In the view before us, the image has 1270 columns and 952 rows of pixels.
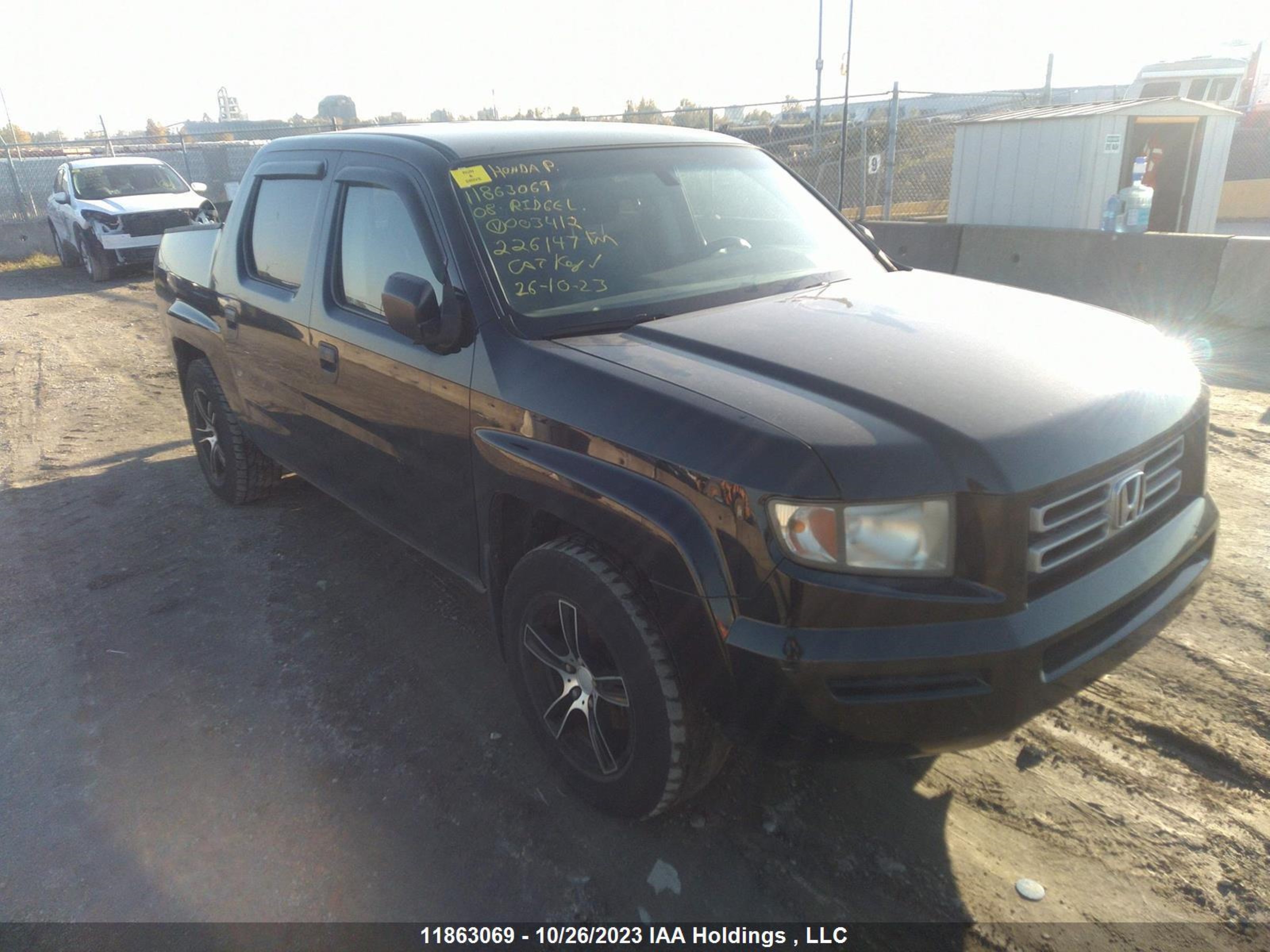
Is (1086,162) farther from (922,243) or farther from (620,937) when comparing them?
(620,937)

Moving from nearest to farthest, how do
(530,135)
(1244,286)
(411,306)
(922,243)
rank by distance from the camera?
(411,306)
(530,135)
(1244,286)
(922,243)

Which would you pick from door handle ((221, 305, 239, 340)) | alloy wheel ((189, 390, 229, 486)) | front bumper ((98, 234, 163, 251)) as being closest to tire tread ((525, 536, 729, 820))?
door handle ((221, 305, 239, 340))

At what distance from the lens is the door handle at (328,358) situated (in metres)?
3.47

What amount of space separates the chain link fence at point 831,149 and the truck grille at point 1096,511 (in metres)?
8.91

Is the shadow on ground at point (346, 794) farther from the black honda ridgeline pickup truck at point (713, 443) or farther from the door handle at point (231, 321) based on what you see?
the door handle at point (231, 321)

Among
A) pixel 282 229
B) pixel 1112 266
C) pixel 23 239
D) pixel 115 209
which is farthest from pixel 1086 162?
pixel 23 239

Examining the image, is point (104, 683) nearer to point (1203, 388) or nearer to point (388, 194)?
point (388, 194)

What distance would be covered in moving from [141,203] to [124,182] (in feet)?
4.11

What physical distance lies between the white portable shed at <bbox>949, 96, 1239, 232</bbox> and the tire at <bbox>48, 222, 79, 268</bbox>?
586 inches

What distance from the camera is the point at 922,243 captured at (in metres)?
9.85

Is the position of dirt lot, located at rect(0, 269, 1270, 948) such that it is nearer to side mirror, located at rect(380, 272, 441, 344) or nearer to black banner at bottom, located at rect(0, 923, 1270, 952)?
black banner at bottom, located at rect(0, 923, 1270, 952)

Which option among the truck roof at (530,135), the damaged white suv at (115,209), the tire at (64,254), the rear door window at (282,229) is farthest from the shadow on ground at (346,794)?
the tire at (64,254)

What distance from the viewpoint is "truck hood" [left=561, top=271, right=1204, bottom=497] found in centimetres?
203

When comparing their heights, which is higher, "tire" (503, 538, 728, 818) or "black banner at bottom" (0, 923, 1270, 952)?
"tire" (503, 538, 728, 818)
